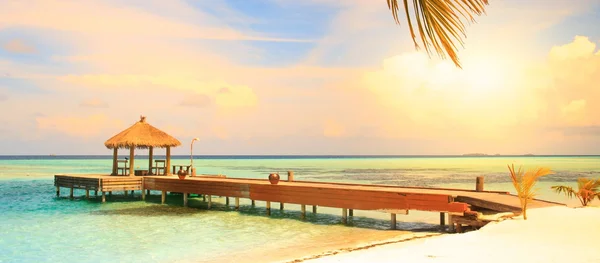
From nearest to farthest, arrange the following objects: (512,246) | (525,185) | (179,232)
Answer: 1. (512,246)
2. (525,185)
3. (179,232)

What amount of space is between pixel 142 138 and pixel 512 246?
20265 millimetres

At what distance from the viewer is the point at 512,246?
797 centimetres

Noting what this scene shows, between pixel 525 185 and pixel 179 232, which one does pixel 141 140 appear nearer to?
pixel 179 232

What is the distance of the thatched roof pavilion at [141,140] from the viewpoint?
81.4 ft

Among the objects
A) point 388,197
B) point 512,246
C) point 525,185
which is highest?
point 525,185

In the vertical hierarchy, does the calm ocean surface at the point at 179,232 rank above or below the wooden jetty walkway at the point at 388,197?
below

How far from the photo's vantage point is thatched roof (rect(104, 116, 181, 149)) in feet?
81.3

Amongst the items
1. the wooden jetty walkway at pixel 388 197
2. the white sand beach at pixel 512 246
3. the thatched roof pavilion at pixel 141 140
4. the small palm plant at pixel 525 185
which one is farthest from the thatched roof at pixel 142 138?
the small palm plant at pixel 525 185

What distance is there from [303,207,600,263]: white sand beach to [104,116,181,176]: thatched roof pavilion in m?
18.3

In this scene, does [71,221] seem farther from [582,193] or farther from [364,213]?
[582,193]

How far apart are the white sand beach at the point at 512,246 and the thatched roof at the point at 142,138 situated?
718 inches

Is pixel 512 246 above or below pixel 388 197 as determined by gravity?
below

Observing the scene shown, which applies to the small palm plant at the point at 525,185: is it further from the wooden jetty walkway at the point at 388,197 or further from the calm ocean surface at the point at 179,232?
the calm ocean surface at the point at 179,232

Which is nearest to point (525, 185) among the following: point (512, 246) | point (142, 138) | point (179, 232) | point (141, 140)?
point (512, 246)
